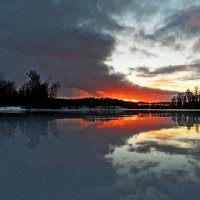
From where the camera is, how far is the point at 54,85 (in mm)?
87562

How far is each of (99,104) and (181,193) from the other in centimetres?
12311

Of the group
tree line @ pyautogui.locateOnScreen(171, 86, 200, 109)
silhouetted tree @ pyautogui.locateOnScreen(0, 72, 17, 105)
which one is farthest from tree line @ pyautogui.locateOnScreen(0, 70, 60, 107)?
tree line @ pyautogui.locateOnScreen(171, 86, 200, 109)

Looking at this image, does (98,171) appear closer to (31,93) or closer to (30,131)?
(30,131)

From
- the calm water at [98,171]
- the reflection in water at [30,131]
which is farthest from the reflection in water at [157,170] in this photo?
the reflection in water at [30,131]

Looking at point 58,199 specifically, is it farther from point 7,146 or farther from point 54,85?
point 54,85

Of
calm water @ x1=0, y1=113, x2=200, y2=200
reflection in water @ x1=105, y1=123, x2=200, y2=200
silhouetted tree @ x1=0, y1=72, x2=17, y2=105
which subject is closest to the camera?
calm water @ x1=0, y1=113, x2=200, y2=200

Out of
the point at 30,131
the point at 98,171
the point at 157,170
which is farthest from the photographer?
the point at 30,131

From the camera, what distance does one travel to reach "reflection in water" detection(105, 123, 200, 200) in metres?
5.60

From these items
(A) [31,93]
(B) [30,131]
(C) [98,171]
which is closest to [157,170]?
(C) [98,171]

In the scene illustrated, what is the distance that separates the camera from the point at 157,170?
744cm

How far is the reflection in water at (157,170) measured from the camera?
5.60m

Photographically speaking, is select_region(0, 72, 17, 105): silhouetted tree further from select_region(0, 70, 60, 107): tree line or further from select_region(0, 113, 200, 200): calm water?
select_region(0, 113, 200, 200): calm water

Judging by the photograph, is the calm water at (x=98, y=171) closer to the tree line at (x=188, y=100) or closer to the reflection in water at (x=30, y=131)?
the reflection in water at (x=30, y=131)

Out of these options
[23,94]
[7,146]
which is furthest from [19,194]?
[23,94]
